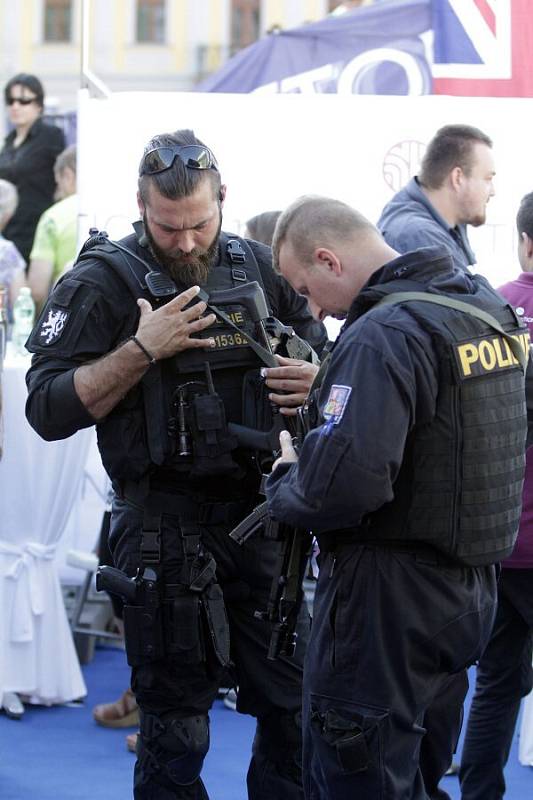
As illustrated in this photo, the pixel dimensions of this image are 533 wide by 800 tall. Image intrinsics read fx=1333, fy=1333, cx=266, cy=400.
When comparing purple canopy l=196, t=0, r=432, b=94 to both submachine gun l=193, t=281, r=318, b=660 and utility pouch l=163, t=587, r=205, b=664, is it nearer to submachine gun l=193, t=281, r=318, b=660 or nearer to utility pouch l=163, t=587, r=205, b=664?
submachine gun l=193, t=281, r=318, b=660

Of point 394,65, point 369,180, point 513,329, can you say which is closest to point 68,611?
point 369,180

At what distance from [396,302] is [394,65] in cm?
477

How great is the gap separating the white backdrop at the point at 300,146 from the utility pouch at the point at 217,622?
2717 millimetres

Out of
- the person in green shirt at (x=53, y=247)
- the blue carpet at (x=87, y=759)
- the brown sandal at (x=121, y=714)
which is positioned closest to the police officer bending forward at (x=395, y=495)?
the blue carpet at (x=87, y=759)

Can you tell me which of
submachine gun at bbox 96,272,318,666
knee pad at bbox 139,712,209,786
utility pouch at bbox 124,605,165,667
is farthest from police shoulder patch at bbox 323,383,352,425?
knee pad at bbox 139,712,209,786

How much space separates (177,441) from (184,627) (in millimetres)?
465

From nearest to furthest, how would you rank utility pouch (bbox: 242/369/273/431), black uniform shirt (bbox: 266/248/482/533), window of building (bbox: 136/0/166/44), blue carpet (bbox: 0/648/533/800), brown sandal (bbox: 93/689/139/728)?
black uniform shirt (bbox: 266/248/482/533) → utility pouch (bbox: 242/369/273/431) → blue carpet (bbox: 0/648/533/800) → brown sandal (bbox: 93/689/139/728) → window of building (bbox: 136/0/166/44)

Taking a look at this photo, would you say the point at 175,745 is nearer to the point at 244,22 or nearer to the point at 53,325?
the point at 53,325

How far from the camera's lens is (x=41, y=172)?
9.08 metres

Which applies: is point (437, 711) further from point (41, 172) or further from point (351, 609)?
point (41, 172)

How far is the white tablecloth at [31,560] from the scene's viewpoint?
5.23 metres

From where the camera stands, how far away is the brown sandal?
5.12m

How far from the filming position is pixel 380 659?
270 centimetres

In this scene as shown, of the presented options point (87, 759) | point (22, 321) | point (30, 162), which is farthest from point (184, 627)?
point (30, 162)
